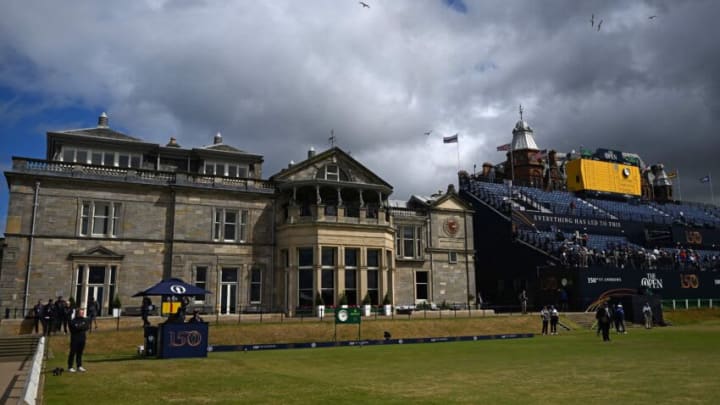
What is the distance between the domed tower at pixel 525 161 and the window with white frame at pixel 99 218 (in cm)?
5887

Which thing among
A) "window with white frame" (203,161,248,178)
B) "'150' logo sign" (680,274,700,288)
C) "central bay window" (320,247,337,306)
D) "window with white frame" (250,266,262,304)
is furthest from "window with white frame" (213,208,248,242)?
"'150' logo sign" (680,274,700,288)

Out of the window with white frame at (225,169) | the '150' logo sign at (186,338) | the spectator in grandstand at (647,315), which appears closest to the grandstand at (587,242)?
the spectator in grandstand at (647,315)

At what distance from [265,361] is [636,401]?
12.8 metres

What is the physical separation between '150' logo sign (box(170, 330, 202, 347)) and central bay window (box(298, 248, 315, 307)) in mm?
17464

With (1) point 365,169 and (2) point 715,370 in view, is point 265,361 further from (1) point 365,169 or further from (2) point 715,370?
(1) point 365,169

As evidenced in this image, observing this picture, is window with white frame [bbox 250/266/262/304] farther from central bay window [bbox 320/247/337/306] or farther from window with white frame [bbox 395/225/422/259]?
window with white frame [bbox 395/225/422/259]

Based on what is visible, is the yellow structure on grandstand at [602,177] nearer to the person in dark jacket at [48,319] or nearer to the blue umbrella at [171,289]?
the blue umbrella at [171,289]

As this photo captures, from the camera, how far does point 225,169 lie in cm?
4181

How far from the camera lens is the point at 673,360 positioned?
677 inches

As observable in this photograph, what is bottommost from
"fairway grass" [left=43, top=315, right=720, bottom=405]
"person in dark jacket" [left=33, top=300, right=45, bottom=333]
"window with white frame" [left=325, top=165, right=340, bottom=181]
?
"fairway grass" [left=43, top=315, right=720, bottom=405]

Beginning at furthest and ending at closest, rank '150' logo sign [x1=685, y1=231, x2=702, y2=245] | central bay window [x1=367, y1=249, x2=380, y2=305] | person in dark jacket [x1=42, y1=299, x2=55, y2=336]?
'150' logo sign [x1=685, y1=231, x2=702, y2=245]
central bay window [x1=367, y1=249, x2=380, y2=305]
person in dark jacket [x1=42, y1=299, x2=55, y2=336]

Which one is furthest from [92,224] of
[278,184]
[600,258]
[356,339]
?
[600,258]

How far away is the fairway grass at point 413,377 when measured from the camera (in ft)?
36.6

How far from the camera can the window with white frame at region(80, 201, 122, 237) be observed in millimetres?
35219
